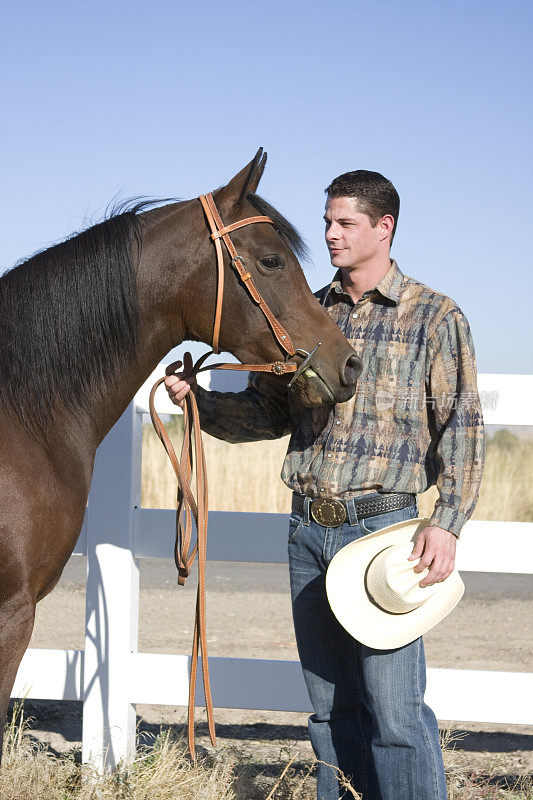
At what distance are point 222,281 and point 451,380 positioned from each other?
0.82 metres

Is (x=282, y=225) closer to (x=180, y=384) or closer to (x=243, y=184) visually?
(x=243, y=184)

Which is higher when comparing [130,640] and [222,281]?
[222,281]

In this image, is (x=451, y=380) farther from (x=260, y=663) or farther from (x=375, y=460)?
(x=260, y=663)

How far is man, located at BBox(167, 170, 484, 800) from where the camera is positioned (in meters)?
2.39

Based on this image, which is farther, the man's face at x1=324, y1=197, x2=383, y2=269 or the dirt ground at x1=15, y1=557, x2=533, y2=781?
the dirt ground at x1=15, y1=557, x2=533, y2=781

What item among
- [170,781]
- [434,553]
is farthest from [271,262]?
[170,781]

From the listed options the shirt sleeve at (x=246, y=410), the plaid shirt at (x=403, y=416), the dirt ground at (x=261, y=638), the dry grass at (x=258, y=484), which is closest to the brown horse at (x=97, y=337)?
the plaid shirt at (x=403, y=416)

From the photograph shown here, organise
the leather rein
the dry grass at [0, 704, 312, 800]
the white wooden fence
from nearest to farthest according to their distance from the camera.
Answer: the leather rein, the dry grass at [0, 704, 312, 800], the white wooden fence

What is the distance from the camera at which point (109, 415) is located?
2555mm

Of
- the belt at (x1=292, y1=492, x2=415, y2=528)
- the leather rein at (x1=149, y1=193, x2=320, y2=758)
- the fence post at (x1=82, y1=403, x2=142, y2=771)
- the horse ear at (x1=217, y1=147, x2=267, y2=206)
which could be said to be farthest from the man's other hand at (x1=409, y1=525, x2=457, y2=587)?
the fence post at (x1=82, y1=403, x2=142, y2=771)

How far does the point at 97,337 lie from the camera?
8.00ft

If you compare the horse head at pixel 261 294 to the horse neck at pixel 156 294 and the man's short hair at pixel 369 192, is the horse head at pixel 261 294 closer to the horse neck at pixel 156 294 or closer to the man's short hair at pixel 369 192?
the horse neck at pixel 156 294

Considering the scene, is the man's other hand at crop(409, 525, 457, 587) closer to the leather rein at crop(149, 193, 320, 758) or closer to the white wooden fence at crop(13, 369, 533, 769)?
the leather rein at crop(149, 193, 320, 758)

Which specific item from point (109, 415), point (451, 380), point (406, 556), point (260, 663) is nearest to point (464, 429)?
point (451, 380)
